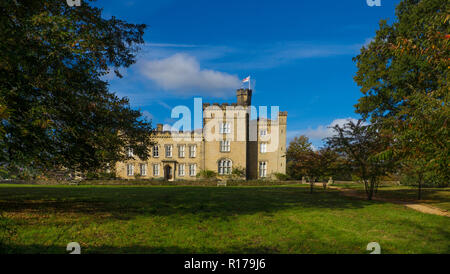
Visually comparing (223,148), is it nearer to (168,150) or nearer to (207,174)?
(207,174)

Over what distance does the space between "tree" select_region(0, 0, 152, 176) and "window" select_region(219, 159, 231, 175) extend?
29184 millimetres

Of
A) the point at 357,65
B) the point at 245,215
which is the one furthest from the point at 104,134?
the point at 357,65

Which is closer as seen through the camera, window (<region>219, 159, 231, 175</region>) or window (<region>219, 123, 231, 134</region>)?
window (<region>219, 159, 231, 175</region>)

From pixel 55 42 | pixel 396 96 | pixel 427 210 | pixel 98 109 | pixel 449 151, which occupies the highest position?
pixel 396 96

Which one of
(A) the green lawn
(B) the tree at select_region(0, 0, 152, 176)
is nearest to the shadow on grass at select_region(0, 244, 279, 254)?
(A) the green lawn

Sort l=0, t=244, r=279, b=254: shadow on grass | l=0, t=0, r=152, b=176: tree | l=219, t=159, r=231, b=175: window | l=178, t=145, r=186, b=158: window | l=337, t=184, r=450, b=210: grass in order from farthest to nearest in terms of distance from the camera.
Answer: l=178, t=145, r=186, b=158: window < l=219, t=159, r=231, b=175: window < l=337, t=184, r=450, b=210: grass < l=0, t=0, r=152, b=176: tree < l=0, t=244, r=279, b=254: shadow on grass

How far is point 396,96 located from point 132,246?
2017cm

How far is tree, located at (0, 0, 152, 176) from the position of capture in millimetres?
7215

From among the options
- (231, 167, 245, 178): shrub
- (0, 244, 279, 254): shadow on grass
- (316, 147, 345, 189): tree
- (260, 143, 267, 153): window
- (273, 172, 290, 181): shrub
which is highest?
(260, 143, 267, 153): window

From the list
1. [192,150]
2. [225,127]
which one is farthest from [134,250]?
[192,150]

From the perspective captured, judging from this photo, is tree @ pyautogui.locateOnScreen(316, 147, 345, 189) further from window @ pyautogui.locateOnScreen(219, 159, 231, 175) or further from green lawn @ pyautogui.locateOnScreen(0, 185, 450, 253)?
window @ pyautogui.locateOnScreen(219, 159, 231, 175)

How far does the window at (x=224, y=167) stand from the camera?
131ft
